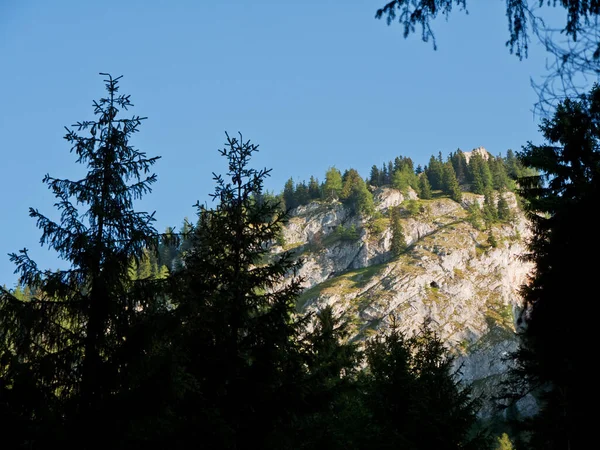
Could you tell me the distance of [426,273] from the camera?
131 m

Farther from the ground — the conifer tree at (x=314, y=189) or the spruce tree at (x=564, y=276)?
the conifer tree at (x=314, y=189)

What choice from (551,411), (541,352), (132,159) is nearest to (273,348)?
(132,159)

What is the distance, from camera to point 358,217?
162625mm

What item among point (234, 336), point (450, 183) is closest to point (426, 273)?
point (450, 183)

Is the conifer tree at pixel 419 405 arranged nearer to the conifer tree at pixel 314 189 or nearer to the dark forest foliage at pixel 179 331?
the dark forest foliage at pixel 179 331

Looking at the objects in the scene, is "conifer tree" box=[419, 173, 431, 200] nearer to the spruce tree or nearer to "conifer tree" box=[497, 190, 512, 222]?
"conifer tree" box=[497, 190, 512, 222]

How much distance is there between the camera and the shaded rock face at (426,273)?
114 m

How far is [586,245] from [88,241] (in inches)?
342

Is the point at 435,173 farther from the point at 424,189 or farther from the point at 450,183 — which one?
the point at 424,189

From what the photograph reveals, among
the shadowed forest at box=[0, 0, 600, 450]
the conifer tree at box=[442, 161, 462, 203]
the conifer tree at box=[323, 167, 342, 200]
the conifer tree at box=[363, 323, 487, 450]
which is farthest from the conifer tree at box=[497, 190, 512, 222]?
the shadowed forest at box=[0, 0, 600, 450]

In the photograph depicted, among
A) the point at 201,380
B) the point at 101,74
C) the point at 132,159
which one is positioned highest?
the point at 101,74

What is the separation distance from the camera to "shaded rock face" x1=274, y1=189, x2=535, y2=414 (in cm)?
11425

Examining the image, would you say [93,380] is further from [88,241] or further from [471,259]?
[471,259]

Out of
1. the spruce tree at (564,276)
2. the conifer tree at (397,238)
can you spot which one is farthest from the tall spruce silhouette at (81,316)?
the conifer tree at (397,238)
